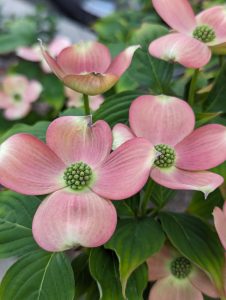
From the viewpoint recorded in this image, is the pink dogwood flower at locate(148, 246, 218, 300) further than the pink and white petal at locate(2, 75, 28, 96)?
No

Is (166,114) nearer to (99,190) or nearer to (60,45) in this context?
(99,190)

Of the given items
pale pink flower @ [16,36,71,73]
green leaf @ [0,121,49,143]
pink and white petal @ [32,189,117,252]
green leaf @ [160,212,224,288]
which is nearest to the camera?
pink and white petal @ [32,189,117,252]

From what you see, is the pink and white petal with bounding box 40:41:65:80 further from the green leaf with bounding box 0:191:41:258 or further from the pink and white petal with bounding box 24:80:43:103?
the pink and white petal with bounding box 24:80:43:103

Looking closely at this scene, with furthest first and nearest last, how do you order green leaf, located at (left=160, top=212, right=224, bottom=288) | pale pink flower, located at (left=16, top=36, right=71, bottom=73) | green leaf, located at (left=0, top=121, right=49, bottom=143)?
pale pink flower, located at (left=16, top=36, right=71, bottom=73) → green leaf, located at (left=0, top=121, right=49, bottom=143) → green leaf, located at (left=160, top=212, right=224, bottom=288)

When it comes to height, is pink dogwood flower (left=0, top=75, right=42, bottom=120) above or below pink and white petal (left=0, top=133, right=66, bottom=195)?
below

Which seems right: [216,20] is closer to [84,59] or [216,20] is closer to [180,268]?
[84,59]

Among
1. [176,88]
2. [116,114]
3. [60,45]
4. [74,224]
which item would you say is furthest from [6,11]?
[74,224]

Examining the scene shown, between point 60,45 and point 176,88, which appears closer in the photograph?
point 176,88

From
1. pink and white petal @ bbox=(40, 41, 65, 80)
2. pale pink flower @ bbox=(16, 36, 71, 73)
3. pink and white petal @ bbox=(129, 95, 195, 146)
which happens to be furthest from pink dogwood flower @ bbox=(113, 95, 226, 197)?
pale pink flower @ bbox=(16, 36, 71, 73)
